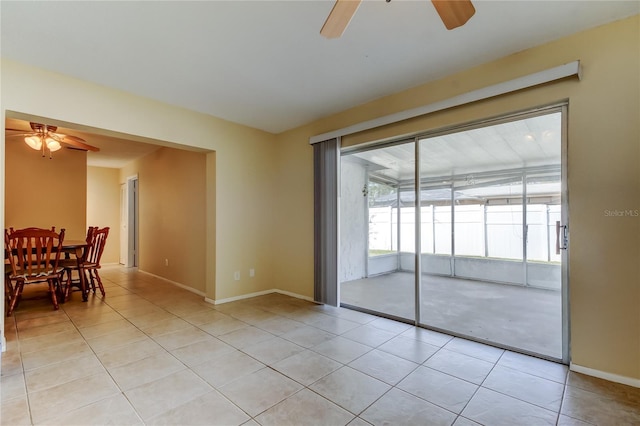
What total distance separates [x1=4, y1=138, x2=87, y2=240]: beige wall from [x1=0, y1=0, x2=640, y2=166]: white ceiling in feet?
11.8

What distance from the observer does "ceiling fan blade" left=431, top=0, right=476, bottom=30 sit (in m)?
1.51

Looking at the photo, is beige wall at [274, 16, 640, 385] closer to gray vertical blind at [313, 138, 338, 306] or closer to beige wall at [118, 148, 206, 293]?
gray vertical blind at [313, 138, 338, 306]

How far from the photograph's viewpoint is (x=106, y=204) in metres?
7.71

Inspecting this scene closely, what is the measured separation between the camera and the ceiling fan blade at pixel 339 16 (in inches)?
59.6

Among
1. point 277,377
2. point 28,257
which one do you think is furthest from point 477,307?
point 28,257

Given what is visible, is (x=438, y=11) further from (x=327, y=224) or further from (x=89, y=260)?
(x=89, y=260)

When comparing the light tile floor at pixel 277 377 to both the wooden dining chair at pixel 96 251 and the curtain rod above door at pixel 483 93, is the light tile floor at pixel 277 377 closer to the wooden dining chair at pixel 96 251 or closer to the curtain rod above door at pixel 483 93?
the wooden dining chair at pixel 96 251

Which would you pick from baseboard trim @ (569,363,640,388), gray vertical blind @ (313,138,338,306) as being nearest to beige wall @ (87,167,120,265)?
gray vertical blind @ (313,138,338,306)

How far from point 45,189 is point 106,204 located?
255 cm

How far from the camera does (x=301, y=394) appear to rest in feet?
6.33

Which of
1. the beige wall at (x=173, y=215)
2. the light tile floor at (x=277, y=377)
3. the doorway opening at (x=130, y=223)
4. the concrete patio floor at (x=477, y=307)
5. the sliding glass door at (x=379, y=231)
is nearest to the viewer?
the light tile floor at (x=277, y=377)

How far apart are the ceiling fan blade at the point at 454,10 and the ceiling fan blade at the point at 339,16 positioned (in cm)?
42

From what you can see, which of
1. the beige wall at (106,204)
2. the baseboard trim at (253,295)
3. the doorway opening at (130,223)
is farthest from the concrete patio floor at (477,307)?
the beige wall at (106,204)

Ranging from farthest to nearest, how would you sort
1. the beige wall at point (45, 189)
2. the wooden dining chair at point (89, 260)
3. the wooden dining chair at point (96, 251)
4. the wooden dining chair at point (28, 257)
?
1. the beige wall at point (45, 189)
2. the wooden dining chair at point (96, 251)
3. the wooden dining chair at point (89, 260)
4. the wooden dining chair at point (28, 257)
